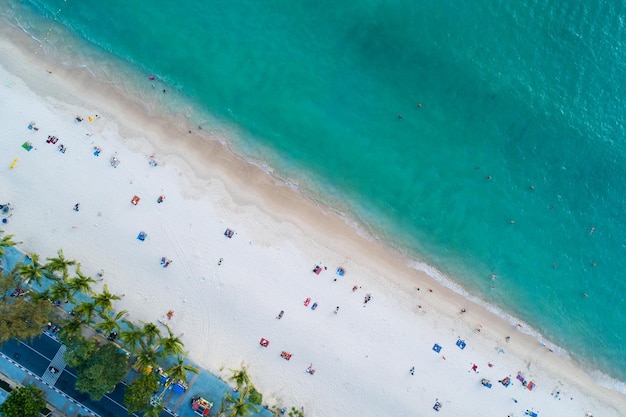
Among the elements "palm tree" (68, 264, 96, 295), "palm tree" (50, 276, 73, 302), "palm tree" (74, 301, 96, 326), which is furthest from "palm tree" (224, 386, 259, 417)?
"palm tree" (50, 276, 73, 302)

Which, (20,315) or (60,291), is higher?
(60,291)

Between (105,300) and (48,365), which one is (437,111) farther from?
(48,365)

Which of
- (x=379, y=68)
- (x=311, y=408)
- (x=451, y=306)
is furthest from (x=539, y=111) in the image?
(x=311, y=408)

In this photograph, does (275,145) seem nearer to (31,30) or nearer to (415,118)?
(415,118)

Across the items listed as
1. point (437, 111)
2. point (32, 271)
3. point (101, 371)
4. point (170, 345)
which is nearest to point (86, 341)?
point (101, 371)

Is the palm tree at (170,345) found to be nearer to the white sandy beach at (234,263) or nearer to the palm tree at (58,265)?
the white sandy beach at (234,263)

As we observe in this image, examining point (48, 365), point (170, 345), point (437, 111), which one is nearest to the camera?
point (170, 345)

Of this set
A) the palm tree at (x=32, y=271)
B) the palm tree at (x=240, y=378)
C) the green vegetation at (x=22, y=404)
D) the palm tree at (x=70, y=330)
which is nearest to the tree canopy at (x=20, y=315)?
the palm tree at (x=32, y=271)
